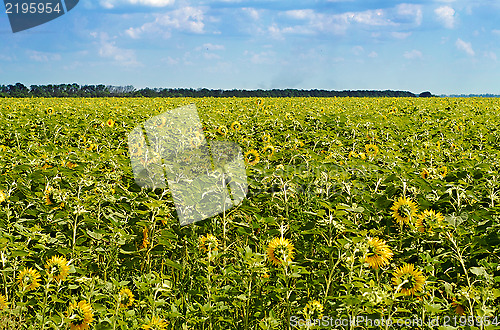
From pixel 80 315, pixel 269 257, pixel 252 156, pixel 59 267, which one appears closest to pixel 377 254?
pixel 269 257

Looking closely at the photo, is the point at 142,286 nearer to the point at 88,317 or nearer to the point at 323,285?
the point at 88,317

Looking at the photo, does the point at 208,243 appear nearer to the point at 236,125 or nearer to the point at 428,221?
the point at 428,221

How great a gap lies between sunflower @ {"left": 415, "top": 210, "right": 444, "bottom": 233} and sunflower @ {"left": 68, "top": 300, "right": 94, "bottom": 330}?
210 cm

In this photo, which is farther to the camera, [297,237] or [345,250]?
[297,237]

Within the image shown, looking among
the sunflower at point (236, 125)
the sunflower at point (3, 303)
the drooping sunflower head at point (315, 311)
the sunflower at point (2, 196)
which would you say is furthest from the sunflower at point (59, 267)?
the sunflower at point (236, 125)

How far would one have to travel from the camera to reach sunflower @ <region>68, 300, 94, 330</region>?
2.43 m

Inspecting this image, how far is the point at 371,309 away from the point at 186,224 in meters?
1.66

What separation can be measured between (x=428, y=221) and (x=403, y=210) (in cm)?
23

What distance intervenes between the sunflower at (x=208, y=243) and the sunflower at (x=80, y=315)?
81 centimetres

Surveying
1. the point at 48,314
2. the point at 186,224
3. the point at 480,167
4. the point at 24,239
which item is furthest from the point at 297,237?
the point at 24,239

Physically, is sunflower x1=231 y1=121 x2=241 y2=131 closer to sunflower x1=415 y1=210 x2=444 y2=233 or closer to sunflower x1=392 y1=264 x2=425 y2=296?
sunflower x1=415 y1=210 x2=444 y2=233

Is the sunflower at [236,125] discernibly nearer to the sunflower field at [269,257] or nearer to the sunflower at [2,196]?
the sunflower field at [269,257]

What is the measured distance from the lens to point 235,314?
9.18ft

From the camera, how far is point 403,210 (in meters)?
2.79
